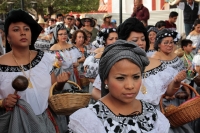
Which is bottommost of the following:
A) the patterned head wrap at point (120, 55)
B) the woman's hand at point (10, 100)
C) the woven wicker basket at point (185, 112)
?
the woven wicker basket at point (185, 112)

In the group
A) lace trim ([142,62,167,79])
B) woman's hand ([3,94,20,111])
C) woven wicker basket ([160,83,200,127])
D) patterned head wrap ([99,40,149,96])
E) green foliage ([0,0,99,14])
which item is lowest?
woven wicker basket ([160,83,200,127])

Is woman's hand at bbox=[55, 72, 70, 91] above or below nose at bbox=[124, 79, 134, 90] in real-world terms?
below

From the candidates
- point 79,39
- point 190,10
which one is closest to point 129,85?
point 79,39

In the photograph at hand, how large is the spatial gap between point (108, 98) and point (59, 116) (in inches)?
78.8

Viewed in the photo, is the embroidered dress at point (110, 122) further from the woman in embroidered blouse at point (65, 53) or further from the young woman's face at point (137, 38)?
the woman in embroidered blouse at point (65, 53)

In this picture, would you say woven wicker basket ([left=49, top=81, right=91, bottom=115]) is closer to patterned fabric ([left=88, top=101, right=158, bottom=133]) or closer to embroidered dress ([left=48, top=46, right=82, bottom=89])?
patterned fabric ([left=88, top=101, right=158, bottom=133])

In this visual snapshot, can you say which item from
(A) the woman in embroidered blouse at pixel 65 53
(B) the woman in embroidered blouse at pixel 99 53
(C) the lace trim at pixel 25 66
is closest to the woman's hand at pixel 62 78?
(C) the lace trim at pixel 25 66

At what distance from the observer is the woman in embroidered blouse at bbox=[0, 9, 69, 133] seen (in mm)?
4570

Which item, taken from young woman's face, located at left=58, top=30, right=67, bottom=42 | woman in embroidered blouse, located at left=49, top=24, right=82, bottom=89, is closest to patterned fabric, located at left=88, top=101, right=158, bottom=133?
woman in embroidered blouse, located at left=49, top=24, right=82, bottom=89

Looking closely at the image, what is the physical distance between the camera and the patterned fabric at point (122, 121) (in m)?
3.06

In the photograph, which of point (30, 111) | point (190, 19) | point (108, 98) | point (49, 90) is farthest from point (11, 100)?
point (190, 19)

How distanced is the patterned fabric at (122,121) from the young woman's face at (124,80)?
0.41ft

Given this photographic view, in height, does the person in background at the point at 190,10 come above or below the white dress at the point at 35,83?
above

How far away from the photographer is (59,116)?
16.8 ft
